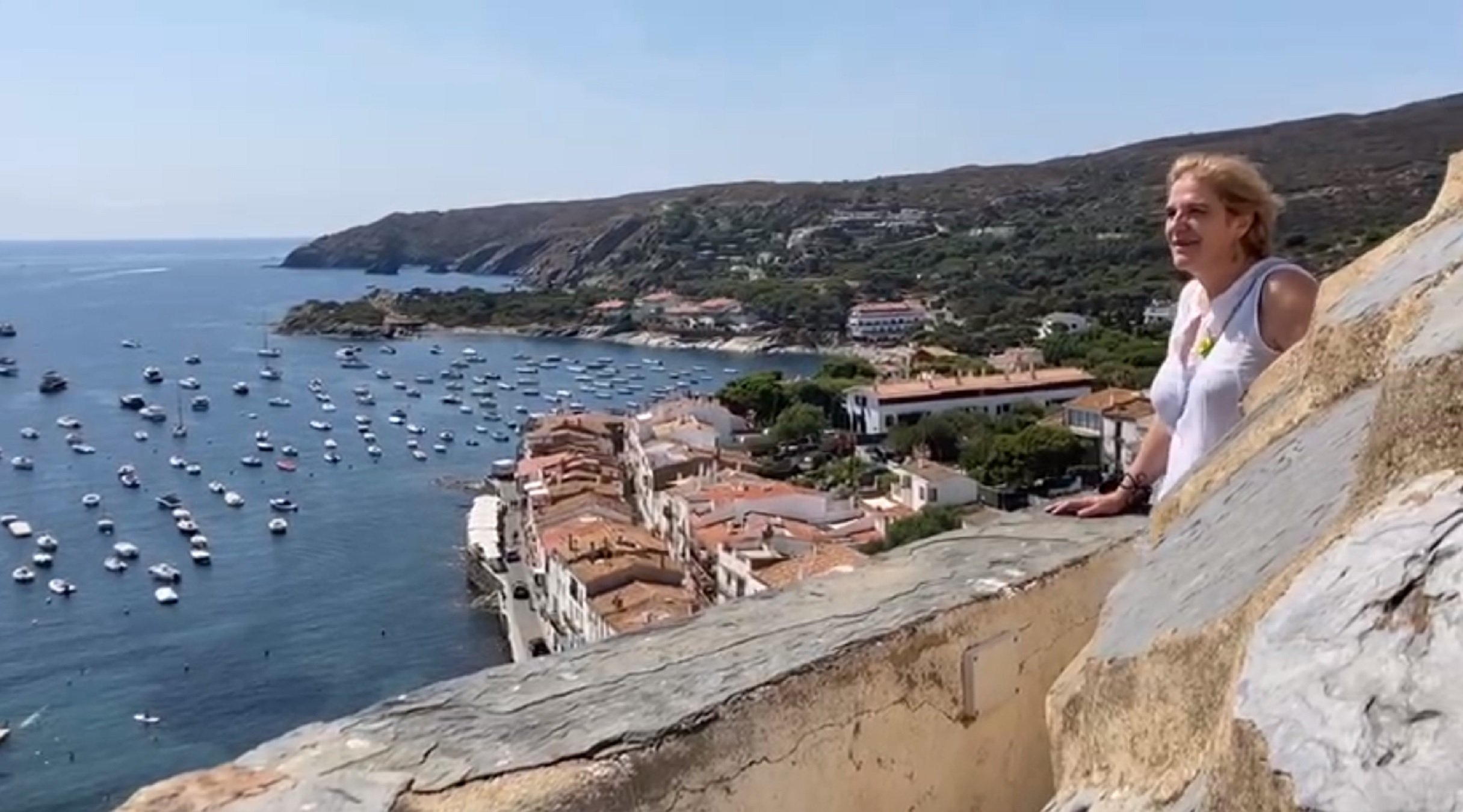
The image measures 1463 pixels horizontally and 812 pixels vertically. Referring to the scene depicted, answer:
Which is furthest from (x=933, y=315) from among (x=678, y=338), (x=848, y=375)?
(x=848, y=375)

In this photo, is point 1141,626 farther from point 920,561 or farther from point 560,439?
point 560,439

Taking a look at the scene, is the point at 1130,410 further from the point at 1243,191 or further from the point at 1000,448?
the point at 1243,191

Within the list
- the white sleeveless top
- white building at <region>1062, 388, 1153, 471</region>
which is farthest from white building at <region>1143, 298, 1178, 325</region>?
the white sleeveless top

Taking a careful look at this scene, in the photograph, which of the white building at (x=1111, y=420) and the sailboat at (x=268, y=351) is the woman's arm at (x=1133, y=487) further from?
the sailboat at (x=268, y=351)

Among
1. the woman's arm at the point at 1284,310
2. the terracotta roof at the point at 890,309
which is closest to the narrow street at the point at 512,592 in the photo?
the woman's arm at the point at 1284,310

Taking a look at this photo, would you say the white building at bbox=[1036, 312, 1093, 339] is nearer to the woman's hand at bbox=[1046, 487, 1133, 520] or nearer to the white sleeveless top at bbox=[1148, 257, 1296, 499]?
the woman's hand at bbox=[1046, 487, 1133, 520]

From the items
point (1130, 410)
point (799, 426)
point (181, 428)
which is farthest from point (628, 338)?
point (1130, 410)
